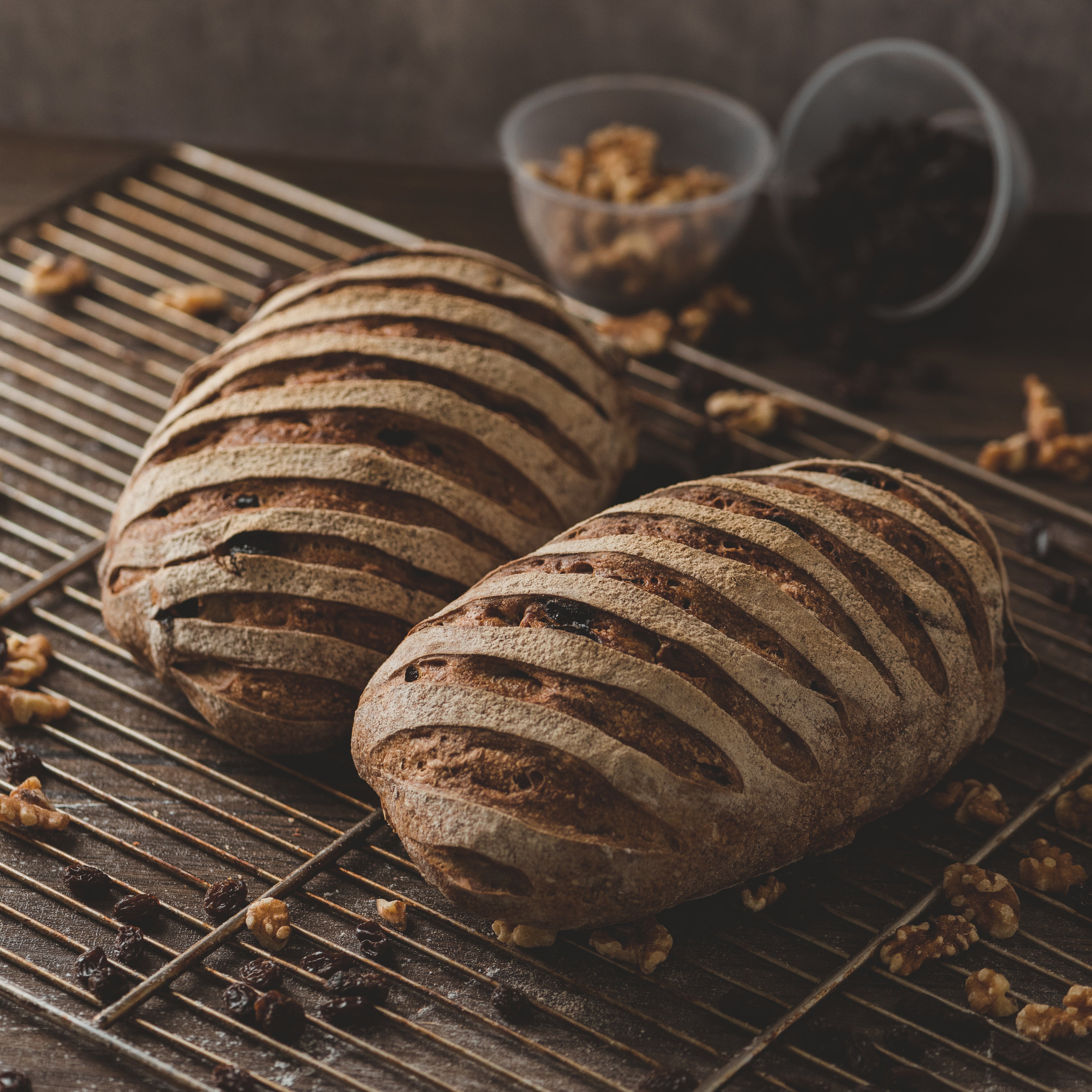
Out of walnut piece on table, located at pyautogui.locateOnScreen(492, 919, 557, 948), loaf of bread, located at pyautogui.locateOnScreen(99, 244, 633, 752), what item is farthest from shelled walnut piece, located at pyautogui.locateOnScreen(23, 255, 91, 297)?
walnut piece on table, located at pyautogui.locateOnScreen(492, 919, 557, 948)

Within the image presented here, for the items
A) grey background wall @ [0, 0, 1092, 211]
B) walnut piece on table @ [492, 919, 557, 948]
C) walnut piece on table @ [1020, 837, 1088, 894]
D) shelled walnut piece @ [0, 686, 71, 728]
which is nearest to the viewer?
walnut piece on table @ [492, 919, 557, 948]

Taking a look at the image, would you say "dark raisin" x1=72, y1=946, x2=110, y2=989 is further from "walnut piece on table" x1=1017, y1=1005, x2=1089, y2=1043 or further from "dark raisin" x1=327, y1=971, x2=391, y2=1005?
"walnut piece on table" x1=1017, y1=1005, x2=1089, y2=1043

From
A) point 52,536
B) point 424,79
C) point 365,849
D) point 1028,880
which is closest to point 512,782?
point 365,849

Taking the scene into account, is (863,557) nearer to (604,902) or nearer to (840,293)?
(604,902)

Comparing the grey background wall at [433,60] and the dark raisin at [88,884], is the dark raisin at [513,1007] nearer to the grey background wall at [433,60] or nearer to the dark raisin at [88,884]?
the dark raisin at [88,884]

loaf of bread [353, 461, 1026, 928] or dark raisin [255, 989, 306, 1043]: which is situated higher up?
loaf of bread [353, 461, 1026, 928]

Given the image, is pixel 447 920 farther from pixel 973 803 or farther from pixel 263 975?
pixel 973 803
